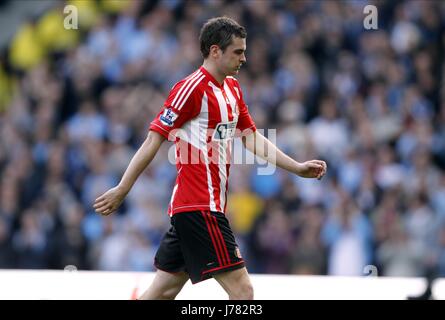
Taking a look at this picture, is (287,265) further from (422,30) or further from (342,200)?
(422,30)

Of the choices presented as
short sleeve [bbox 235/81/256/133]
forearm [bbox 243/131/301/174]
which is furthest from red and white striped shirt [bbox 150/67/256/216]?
forearm [bbox 243/131/301/174]

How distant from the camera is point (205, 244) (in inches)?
228

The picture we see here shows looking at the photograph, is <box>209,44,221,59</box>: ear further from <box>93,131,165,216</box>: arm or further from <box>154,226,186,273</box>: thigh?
<box>154,226,186,273</box>: thigh

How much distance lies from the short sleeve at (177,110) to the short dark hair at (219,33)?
315mm

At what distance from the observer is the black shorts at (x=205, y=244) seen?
5.76 meters

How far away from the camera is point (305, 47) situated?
11.9 metres

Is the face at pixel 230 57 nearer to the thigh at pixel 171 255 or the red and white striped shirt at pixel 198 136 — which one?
the red and white striped shirt at pixel 198 136

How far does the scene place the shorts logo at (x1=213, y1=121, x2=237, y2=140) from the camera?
5879mm

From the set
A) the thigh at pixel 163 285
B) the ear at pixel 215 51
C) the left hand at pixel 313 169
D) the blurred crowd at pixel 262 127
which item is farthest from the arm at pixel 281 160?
the blurred crowd at pixel 262 127

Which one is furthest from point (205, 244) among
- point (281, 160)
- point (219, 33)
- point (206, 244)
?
point (219, 33)
